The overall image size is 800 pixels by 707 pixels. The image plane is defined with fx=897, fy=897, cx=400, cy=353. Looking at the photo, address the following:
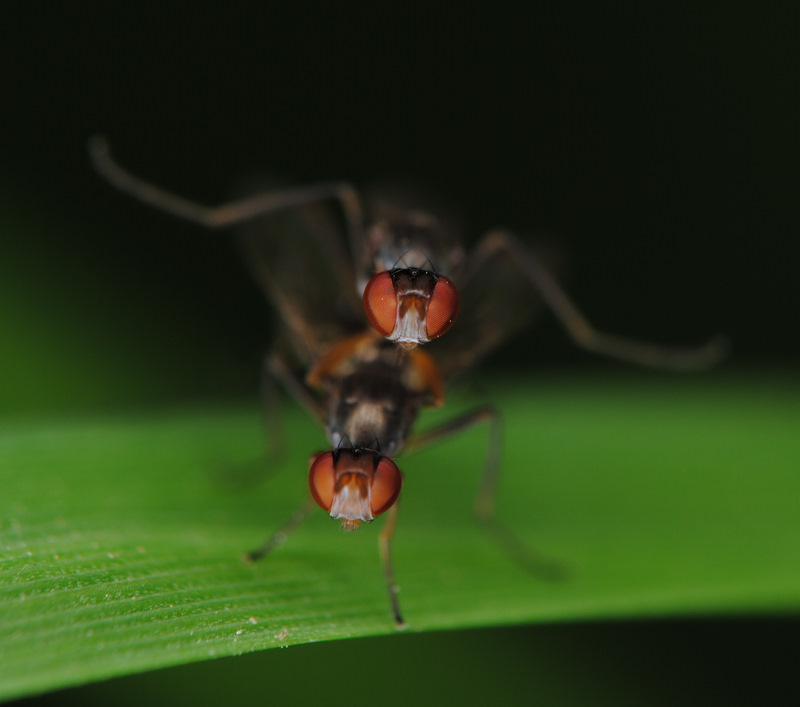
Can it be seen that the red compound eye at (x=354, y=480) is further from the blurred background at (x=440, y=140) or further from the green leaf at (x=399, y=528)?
the blurred background at (x=440, y=140)

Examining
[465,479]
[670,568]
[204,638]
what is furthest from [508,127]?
[204,638]

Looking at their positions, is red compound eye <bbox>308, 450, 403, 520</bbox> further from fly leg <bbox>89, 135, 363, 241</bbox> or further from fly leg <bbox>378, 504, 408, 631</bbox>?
fly leg <bbox>89, 135, 363, 241</bbox>

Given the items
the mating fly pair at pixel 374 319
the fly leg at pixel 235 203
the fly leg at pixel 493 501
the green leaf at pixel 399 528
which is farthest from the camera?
the fly leg at pixel 235 203

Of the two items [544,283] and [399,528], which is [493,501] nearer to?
[399,528]

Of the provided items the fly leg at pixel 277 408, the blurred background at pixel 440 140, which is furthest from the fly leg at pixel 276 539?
the blurred background at pixel 440 140

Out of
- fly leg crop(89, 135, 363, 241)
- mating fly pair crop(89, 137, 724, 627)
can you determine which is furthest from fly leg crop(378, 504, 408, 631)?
fly leg crop(89, 135, 363, 241)

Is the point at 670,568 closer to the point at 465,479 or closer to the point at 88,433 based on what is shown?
the point at 465,479
